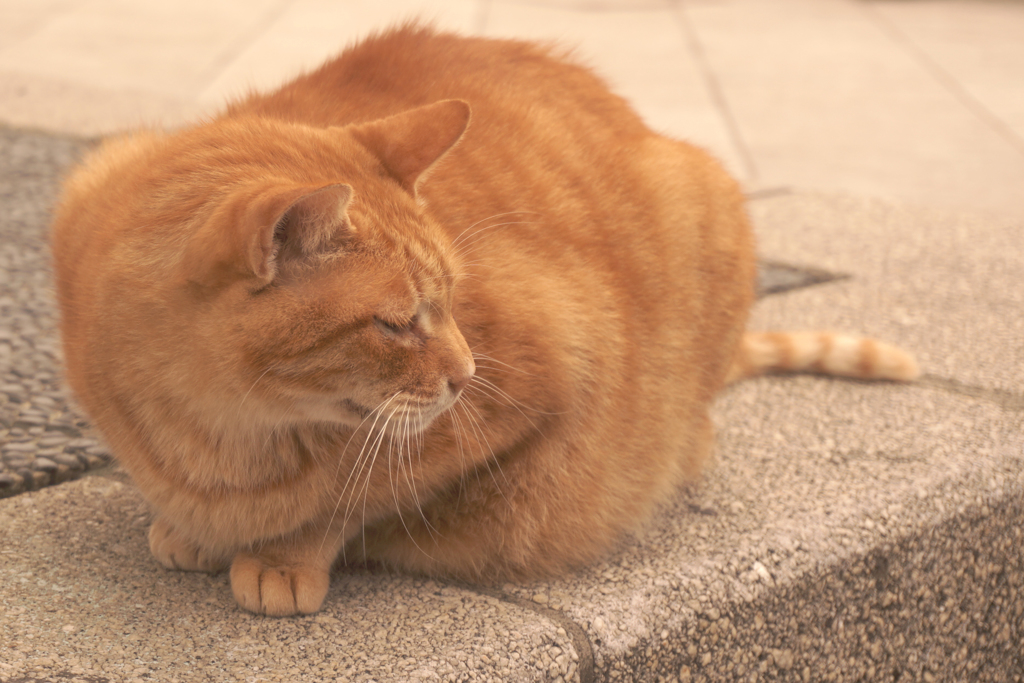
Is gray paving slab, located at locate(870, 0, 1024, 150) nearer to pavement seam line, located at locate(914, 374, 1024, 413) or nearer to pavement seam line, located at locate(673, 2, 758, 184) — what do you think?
pavement seam line, located at locate(673, 2, 758, 184)

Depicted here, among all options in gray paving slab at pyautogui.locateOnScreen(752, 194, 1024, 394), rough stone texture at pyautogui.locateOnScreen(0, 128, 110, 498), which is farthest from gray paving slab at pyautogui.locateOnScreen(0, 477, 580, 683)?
gray paving slab at pyautogui.locateOnScreen(752, 194, 1024, 394)

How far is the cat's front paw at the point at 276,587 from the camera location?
5.07 ft

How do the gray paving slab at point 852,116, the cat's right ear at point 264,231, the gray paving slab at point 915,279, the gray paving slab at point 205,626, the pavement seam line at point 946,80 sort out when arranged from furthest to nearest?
the pavement seam line at point 946,80 → the gray paving slab at point 852,116 → the gray paving slab at point 915,279 → the gray paving slab at point 205,626 → the cat's right ear at point 264,231

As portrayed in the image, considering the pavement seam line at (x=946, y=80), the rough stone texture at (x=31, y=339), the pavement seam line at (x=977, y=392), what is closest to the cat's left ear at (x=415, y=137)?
the rough stone texture at (x=31, y=339)

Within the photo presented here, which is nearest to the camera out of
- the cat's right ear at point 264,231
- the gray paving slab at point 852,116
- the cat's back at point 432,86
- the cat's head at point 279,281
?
the cat's right ear at point 264,231

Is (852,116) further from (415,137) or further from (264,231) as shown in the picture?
(264,231)

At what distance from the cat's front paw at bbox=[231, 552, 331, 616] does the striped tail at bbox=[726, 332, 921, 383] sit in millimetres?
1289

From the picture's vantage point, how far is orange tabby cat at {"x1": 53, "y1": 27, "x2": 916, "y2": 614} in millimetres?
1324

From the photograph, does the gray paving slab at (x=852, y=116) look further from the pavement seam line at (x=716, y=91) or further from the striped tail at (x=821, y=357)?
the striped tail at (x=821, y=357)

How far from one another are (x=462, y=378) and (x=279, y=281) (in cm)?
31

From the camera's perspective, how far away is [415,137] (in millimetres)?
1485

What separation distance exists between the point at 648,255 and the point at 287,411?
2.89 ft

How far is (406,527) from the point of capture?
64.4 inches

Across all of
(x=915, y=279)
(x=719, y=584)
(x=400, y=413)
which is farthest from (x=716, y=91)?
(x=400, y=413)
